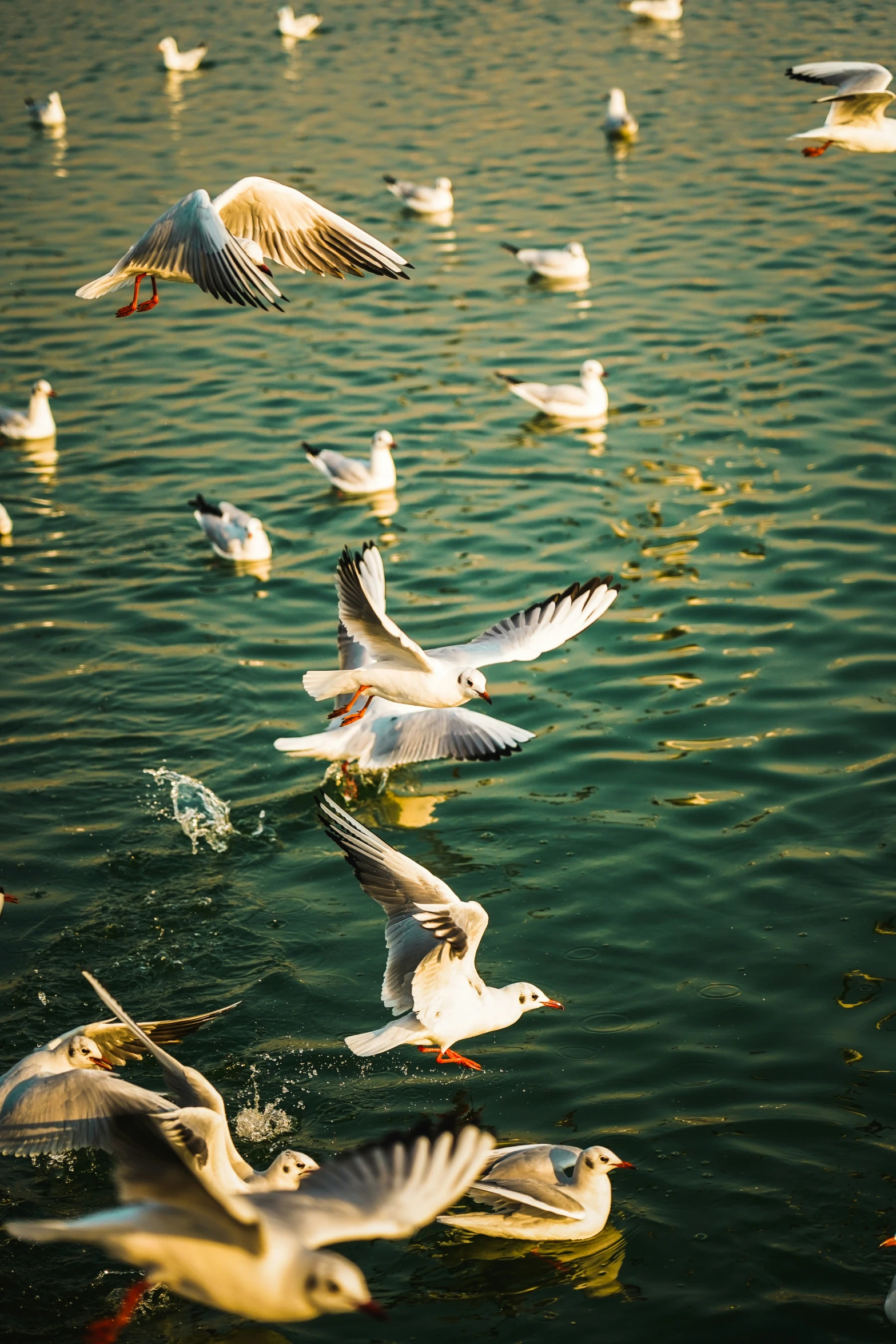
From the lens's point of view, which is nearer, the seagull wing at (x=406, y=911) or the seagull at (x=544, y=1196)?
the seagull at (x=544, y=1196)

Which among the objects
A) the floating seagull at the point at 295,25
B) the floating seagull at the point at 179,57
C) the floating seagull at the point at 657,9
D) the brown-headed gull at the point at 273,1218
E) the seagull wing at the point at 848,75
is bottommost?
the brown-headed gull at the point at 273,1218

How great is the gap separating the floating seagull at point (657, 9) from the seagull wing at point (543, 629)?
31.3m

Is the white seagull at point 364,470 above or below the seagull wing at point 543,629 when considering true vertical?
below

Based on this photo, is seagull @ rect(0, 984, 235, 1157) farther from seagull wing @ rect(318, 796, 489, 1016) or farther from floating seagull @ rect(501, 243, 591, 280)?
floating seagull @ rect(501, 243, 591, 280)

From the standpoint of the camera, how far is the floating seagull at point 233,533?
12672 millimetres

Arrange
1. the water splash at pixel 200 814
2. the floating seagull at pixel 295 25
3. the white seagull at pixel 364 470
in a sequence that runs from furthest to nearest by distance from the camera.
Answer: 1. the floating seagull at pixel 295 25
2. the white seagull at pixel 364 470
3. the water splash at pixel 200 814

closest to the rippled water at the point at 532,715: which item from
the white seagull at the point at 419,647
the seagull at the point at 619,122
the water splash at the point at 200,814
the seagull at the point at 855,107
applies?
the water splash at the point at 200,814

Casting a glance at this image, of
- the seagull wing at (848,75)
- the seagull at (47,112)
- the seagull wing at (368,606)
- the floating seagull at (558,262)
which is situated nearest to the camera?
the seagull wing at (368,606)

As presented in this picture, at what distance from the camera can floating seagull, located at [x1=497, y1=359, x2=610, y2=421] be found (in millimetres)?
15289

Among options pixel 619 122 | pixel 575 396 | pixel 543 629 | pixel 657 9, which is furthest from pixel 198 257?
pixel 657 9

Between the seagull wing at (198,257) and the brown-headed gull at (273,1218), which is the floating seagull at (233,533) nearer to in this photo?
the seagull wing at (198,257)

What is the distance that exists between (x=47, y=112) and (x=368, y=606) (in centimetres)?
2533

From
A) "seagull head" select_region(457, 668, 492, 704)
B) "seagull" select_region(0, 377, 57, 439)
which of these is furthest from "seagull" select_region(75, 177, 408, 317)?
"seagull" select_region(0, 377, 57, 439)

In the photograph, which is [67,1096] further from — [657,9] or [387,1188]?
[657,9]
